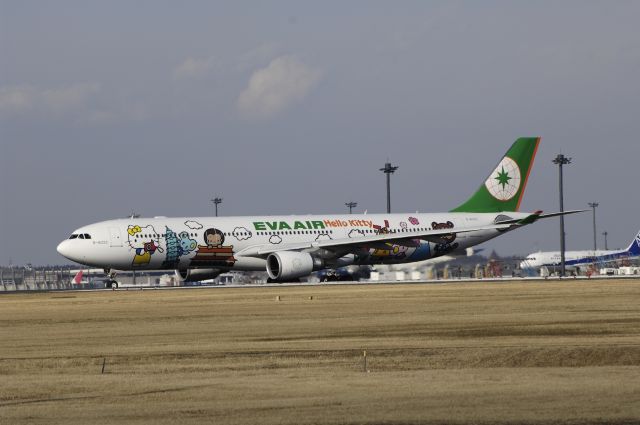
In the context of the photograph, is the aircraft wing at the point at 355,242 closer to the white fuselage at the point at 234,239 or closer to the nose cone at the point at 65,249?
the white fuselage at the point at 234,239

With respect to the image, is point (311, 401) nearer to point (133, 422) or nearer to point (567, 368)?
point (133, 422)

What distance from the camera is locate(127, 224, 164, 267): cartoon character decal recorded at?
64.4m

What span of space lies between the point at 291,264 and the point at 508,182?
61.2ft

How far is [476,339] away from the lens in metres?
28.4

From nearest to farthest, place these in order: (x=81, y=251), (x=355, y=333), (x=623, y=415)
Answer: (x=623, y=415)
(x=355, y=333)
(x=81, y=251)

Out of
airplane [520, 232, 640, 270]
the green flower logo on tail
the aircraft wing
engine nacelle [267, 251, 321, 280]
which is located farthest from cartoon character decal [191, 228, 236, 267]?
airplane [520, 232, 640, 270]

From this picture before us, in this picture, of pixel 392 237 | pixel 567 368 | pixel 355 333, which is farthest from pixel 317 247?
pixel 567 368

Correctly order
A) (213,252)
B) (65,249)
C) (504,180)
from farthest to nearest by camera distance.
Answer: (504,180), (213,252), (65,249)

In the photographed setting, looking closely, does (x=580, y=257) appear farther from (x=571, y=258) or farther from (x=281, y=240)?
(x=281, y=240)

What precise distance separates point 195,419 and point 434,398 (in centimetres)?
376

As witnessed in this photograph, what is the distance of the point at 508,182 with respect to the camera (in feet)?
250

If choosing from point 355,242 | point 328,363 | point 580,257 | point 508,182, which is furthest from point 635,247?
point 328,363

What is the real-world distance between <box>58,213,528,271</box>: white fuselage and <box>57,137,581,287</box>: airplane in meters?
0.05

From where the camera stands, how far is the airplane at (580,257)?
130750mm
